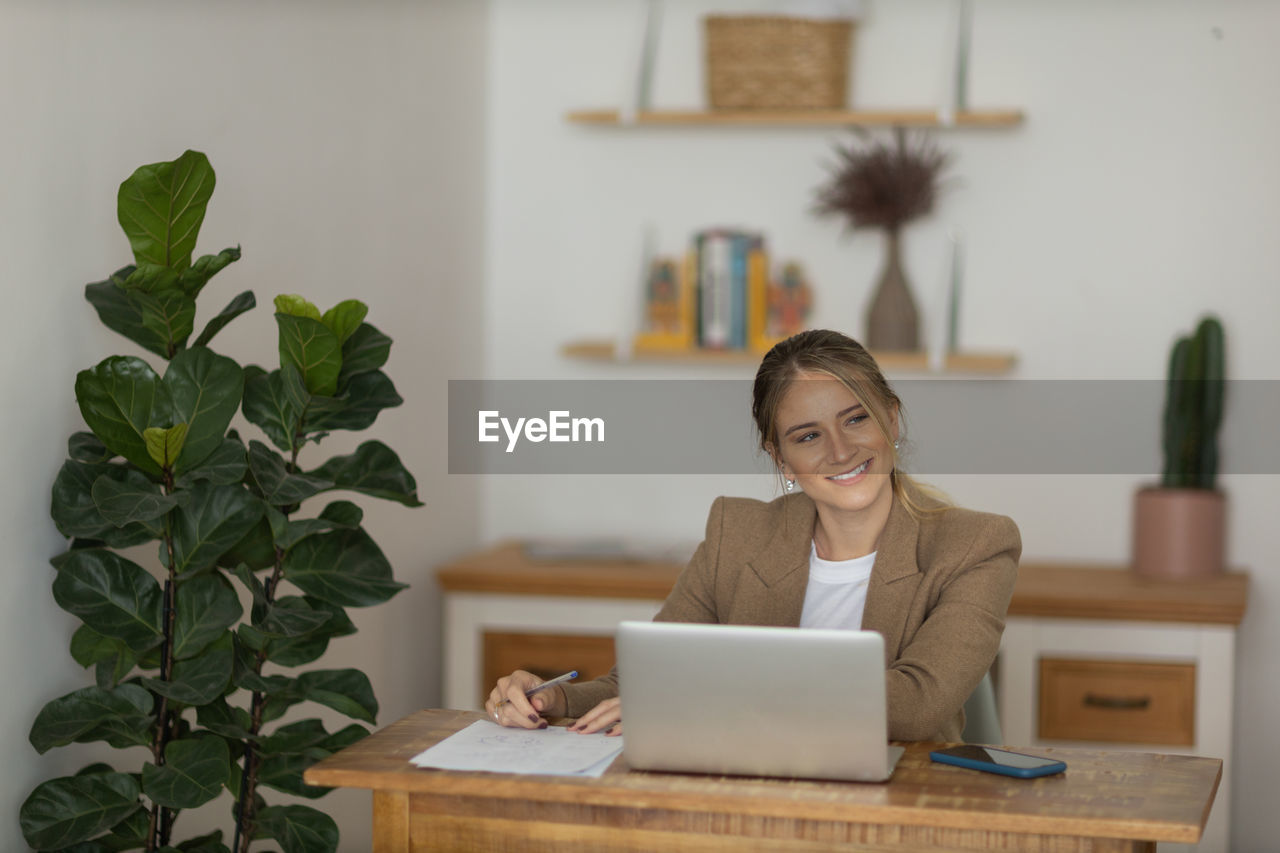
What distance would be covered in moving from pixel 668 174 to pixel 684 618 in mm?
1820

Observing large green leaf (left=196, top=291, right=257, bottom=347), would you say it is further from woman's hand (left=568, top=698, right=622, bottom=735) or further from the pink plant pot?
the pink plant pot

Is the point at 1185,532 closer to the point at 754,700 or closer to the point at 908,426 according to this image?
the point at 908,426

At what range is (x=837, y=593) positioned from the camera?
2.22 m

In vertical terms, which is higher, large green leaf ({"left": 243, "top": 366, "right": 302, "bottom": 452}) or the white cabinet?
large green leaf ({"left": 243, "top": 366, "right": 302, "bottom": 452})

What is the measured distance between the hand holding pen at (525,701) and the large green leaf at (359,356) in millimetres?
565

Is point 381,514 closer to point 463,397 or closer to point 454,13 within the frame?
point 463,397

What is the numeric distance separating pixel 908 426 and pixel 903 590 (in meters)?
1.30

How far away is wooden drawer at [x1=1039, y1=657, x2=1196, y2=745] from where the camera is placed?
3.10 metres

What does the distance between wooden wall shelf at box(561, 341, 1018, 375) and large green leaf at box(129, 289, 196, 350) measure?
1.69 metres

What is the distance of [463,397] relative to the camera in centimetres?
374

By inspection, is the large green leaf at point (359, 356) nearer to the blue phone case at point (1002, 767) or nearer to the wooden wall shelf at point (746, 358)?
the blue phone case at point (1002, 767)

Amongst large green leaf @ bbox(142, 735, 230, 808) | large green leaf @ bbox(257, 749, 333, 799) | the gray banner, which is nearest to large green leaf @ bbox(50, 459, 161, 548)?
large green leaf @ bbox(142, 735, 230, 808)

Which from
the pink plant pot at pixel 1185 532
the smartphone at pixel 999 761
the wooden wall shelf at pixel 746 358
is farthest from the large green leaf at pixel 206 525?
the pink plant pot at pixel 1185 532

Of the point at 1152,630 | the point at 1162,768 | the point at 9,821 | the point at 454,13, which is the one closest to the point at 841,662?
the point at 1162,768
